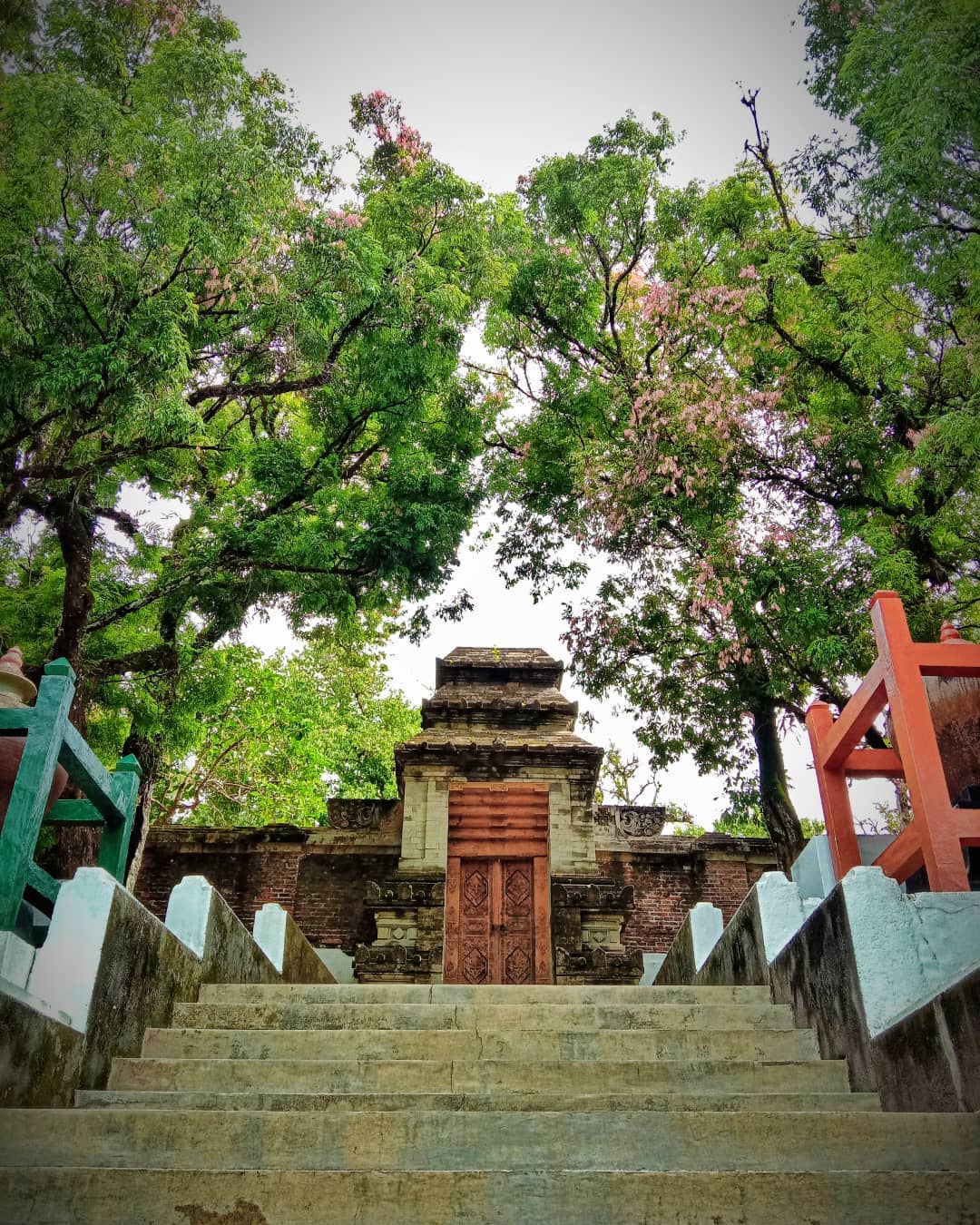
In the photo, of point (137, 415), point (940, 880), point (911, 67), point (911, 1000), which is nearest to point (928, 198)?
point (911, 67)

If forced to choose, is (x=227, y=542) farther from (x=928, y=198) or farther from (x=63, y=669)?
(x=928, y=198)

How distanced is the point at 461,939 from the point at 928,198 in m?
9.15

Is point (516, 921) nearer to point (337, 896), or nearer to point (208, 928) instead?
point (337, 896)

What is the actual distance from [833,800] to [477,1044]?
98.1 inches

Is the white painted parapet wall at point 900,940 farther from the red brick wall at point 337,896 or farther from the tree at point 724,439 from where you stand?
the red brick wall at point 337,896

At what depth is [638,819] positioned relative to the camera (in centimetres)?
1302

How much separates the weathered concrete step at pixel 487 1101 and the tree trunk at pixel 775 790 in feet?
24.9

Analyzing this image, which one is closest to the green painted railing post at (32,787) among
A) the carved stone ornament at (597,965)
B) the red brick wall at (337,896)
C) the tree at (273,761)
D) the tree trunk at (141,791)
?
the tree trunk at (141,791)

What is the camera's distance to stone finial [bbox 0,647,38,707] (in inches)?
176

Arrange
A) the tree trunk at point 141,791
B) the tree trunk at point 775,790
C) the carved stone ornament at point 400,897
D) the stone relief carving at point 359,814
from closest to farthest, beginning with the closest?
1. the carved stone ornament at point 400,897
2. the tree trunk at point 775,790
3. the tree trunk at point 141,791
4. the stone relief carving at point 359,814

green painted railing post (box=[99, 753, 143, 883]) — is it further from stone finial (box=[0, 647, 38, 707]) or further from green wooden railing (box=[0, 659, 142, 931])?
stone finial (box=[0, 647, 38, 707])

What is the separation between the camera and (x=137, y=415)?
7.97 meters

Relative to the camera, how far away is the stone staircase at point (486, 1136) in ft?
8.71

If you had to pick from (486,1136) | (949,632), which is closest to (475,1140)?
(486,1136)
